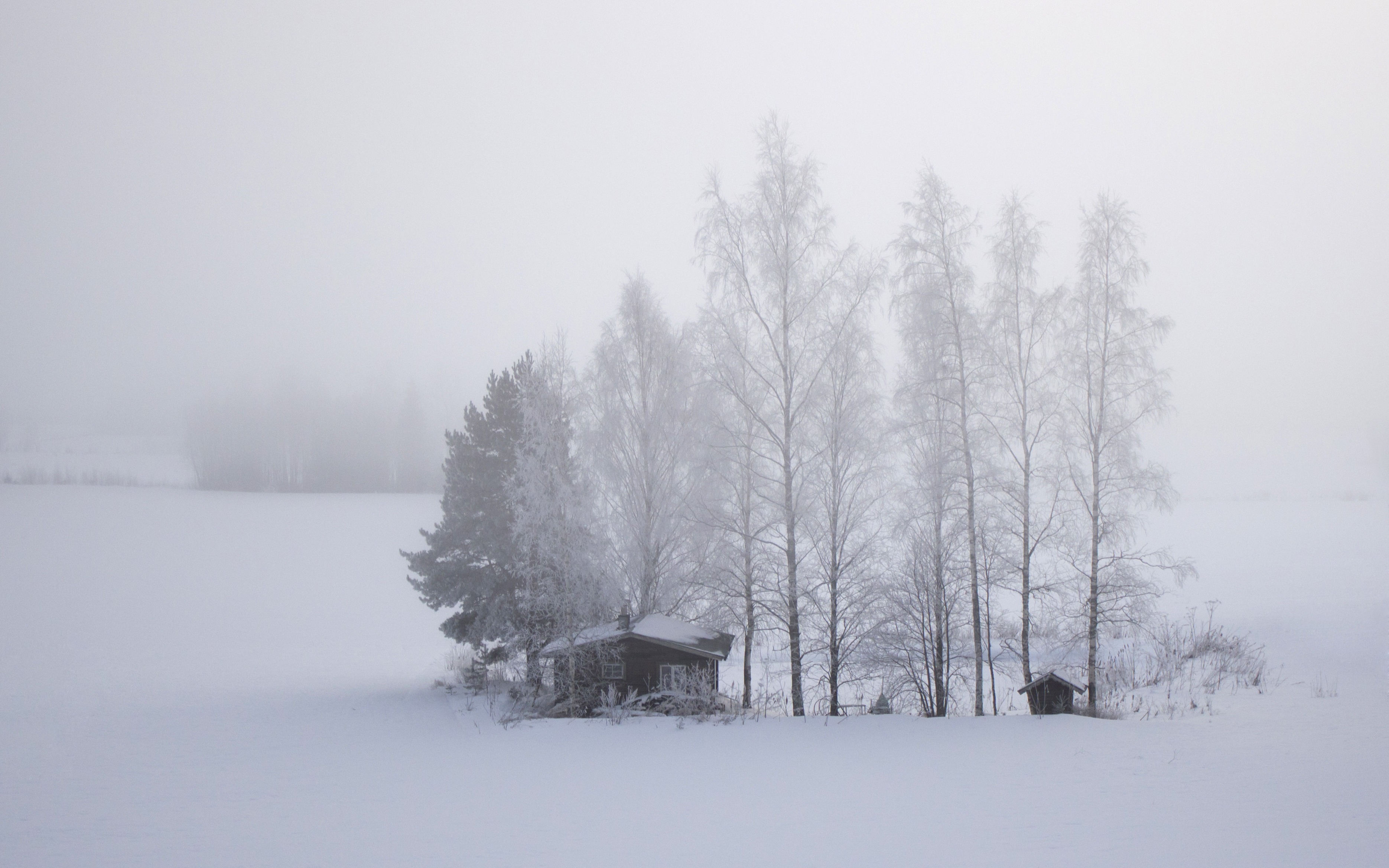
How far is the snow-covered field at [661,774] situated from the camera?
10031 millimetres

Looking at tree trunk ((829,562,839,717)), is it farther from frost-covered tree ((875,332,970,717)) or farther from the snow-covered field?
frost-covered tree ((875,332,970,717))

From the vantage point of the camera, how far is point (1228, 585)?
3394 centimetres

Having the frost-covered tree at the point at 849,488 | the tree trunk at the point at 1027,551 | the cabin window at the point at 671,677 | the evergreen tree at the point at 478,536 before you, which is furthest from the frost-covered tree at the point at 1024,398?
the evergreen tree at the point at 478,536

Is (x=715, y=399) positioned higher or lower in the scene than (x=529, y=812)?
higher

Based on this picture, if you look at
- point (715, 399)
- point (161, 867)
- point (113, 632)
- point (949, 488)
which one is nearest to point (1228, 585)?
point (949, 488)

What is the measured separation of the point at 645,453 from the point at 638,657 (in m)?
6.56

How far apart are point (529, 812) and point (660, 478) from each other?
12450 mm

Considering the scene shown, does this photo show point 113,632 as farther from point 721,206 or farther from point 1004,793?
point 1004,793

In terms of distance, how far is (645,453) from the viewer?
76.4 ft

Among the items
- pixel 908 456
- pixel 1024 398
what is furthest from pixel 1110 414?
pixel 908 456

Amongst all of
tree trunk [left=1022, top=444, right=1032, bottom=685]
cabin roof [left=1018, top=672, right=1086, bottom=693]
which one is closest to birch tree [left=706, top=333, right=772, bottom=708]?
tree trunk [left=1022, top=444, right=1032, bottom=685]

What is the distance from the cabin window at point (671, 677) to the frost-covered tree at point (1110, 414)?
1050cm

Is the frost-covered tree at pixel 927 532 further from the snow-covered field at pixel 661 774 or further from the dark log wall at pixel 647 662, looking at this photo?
the dark log wall at pixel 647 662

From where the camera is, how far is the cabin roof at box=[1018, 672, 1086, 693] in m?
17.7
